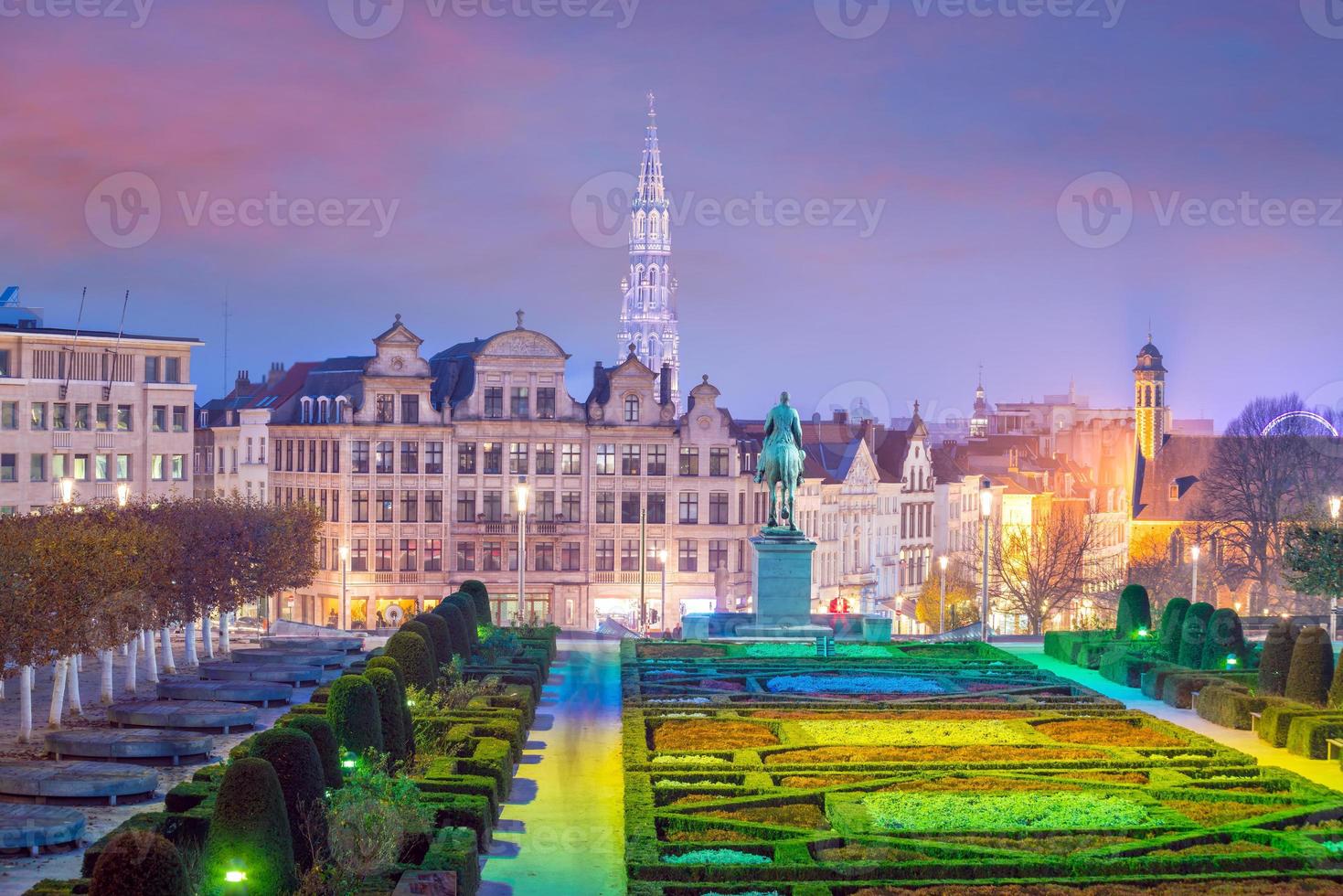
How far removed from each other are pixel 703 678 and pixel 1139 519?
88.3 meters

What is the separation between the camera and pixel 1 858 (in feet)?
87.6

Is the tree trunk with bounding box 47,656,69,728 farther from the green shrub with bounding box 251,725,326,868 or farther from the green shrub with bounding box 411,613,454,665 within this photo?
the green shrub with bounding box 251,725,326,868

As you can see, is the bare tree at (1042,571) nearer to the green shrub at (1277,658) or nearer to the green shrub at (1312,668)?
the green shrub at (1277,658)

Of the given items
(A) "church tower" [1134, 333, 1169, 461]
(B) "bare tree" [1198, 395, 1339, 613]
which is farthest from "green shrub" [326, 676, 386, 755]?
(A) "church tower" [1134, 333, 1169, 461]

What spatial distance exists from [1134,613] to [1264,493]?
138 feet

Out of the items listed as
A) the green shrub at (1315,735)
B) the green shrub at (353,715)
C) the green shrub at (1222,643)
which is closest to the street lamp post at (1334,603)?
the green shrub at (1222,643)

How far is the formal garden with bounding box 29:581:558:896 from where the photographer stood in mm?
20656

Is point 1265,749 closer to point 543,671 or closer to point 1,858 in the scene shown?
point 543,671

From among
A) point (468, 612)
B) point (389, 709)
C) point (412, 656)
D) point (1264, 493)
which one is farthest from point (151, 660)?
point (1264, 493)

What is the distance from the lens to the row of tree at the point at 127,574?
3756cm

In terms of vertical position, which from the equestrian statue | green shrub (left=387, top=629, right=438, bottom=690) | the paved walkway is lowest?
the paved walkway

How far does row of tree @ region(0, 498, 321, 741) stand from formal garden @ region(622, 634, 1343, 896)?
1210 centimetres

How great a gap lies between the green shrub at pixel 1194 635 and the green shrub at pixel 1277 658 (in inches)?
233

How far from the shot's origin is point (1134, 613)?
54.8m
